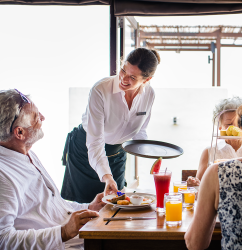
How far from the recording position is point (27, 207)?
4.26 ft

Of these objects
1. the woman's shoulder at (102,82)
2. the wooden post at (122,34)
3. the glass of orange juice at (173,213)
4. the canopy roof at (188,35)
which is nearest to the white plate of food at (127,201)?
the glass of orange juice at (173,213)

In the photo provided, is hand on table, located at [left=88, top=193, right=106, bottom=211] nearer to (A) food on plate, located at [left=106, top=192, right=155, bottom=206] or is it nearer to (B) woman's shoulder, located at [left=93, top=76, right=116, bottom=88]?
(A) food on plate, located at [left=106, top=192, right=155, bottom=206]

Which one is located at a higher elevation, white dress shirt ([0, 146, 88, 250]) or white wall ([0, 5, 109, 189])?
white wall ([0, 5, 109, 189])

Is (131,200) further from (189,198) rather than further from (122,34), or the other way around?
(122,34)

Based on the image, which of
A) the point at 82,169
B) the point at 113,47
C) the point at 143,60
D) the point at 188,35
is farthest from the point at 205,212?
→ the point at 188,35

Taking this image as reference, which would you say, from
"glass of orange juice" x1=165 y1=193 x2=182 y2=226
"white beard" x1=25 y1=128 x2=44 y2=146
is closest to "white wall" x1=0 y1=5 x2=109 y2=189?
"white beard" x1=25 y1=128 x2=44 y2=146

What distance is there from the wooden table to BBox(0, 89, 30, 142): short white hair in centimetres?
59

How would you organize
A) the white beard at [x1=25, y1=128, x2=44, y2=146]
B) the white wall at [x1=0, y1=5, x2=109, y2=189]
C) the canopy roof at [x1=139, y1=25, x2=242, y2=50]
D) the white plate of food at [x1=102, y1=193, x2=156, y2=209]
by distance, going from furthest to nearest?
1. the canopy roof at [x1=139, y1=25, x2=242, y2=50]
2. the white wall at [x1=0, y1=5, x2=109, y2=189]
3. the white beard at [x1=25, y1=128, x2=44, y2=146]
4. the white plate of food at [x1=102, y1=193, x2=156, y2=209]

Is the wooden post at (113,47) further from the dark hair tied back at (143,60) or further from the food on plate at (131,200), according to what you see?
the food on plate at (131,200)

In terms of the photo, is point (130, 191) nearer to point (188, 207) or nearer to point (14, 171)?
point (188, 207)

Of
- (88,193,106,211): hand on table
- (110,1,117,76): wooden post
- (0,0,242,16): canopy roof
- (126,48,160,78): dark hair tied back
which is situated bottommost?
(88,193,106,211): hand on table

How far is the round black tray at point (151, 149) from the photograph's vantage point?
145 centimetres

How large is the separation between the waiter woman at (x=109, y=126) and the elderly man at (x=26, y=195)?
34 cm

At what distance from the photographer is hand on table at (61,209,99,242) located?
119 centimetres
